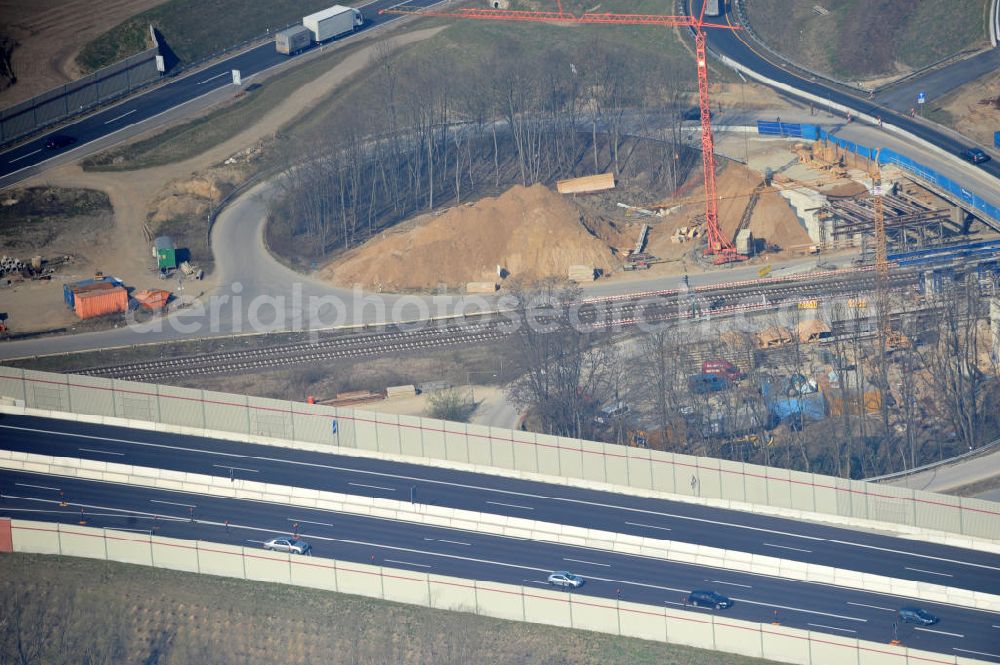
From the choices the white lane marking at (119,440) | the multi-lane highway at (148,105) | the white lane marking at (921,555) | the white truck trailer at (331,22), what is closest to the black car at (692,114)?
the multi-lane highway at (148,105)

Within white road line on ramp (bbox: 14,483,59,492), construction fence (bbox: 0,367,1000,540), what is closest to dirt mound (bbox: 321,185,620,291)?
construction fence (bbox: 0,367,1000,540)

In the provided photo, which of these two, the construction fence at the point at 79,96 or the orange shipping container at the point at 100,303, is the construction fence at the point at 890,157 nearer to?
the orange shipping container at the point at 100,303

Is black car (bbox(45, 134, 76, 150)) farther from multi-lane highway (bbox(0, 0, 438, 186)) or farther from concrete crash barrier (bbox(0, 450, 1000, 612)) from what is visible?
concrete crash barrier (bbox(0, 450, 1000, 612))

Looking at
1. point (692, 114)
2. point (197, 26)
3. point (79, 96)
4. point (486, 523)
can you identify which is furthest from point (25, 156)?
point (486, 523)

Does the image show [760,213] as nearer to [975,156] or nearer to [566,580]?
[975,156]

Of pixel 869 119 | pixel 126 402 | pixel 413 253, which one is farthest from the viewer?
pixel 869 119

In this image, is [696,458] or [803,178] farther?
[803,178]

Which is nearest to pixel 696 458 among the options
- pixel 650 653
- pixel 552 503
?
pixel 552 503

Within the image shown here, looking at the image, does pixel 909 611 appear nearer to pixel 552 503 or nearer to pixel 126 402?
pixel 552 503
